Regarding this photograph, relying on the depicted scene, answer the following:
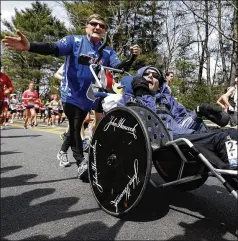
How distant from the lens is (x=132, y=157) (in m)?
2.58

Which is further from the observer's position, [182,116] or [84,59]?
[84,59]

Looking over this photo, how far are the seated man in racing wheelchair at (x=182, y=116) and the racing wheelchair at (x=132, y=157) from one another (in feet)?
0.28

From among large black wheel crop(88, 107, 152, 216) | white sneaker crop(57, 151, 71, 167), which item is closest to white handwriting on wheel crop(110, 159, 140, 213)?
large black wheel crop(88, 107, 152, 216)

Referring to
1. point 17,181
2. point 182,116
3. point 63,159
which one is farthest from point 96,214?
point 63,159

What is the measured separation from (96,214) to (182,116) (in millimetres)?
1186

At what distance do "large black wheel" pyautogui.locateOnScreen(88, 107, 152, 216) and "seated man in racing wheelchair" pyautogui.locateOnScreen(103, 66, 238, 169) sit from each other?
25 cm

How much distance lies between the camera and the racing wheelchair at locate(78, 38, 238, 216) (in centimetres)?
237

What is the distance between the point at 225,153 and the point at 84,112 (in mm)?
2292

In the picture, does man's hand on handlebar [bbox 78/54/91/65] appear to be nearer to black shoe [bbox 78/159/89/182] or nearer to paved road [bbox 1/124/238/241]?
black shoe [bbox 78/159/89/182]

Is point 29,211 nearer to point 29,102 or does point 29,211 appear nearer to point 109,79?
point 109,79

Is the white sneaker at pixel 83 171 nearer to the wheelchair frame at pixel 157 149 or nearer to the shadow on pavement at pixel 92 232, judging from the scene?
the wheelchair frame at pixel 157 149

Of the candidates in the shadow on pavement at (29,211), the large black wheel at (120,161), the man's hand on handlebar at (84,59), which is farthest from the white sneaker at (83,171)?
the man's hand on handlebar at (84,59)

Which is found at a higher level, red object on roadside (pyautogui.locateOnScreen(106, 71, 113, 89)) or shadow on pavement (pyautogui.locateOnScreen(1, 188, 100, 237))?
red object on roadside (pyautogui.locateOnScreen(106, 71, 113, 89))

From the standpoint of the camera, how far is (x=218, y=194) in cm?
351
